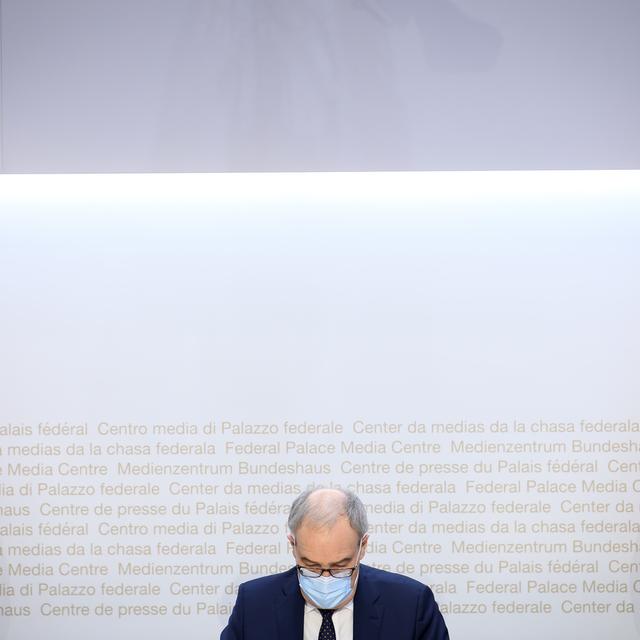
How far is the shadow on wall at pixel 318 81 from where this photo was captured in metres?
3.14

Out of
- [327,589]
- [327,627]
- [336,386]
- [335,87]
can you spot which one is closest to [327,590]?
[327,589]

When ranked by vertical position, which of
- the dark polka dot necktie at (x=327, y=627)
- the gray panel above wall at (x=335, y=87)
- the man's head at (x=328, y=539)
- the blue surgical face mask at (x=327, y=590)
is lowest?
the dark polka dot necktie at (x=327, y=627)

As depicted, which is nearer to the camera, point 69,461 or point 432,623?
point 432,623

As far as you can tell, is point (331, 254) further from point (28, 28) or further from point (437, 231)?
point (28, 28)

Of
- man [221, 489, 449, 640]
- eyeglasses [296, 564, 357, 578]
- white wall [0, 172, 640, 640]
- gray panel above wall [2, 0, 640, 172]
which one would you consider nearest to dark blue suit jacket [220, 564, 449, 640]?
man [221, 489, 449, 640]

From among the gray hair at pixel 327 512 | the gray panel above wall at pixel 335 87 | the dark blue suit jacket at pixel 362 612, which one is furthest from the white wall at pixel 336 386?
the gray hair at pixel 327 512

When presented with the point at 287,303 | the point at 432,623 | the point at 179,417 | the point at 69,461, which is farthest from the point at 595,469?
the point at 69,461

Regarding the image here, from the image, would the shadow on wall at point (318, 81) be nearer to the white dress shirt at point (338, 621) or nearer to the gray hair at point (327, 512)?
the gray hair at point (327, 512)

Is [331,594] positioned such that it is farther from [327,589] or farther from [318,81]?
[318,81]

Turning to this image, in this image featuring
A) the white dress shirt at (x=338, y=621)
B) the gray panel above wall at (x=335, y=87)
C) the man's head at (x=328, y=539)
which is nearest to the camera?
the man's head at (x=328, y=539)

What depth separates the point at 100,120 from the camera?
10.4ft

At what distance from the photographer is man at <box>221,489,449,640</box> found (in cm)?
217

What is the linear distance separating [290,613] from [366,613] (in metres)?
0.21

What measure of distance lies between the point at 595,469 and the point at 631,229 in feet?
3.12
